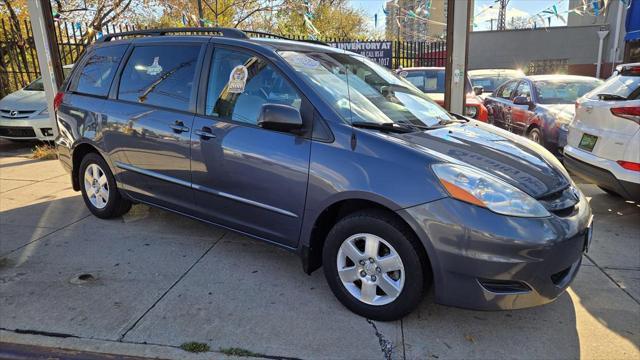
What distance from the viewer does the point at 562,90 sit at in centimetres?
797

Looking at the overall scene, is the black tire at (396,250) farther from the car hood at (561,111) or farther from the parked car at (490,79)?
the parked car at (490,79)

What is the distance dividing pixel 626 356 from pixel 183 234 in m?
3.55

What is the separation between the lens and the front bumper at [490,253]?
2.50 meters

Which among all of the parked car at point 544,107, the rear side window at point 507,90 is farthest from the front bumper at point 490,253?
the rear side window at point 507,90

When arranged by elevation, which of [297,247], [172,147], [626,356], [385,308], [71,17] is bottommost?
[626,356]

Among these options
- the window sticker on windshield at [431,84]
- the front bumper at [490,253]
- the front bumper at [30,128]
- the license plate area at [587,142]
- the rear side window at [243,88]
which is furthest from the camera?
the window sticker on windshield at [431,84]

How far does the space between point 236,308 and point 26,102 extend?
7.98 m

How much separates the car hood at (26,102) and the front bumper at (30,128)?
0.86 feet

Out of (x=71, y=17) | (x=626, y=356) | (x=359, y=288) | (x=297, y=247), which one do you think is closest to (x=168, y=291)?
(x=297, y=247)

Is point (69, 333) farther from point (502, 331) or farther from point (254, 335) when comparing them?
point (502, 331)

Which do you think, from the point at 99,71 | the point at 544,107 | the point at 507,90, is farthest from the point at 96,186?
the point at 507,90

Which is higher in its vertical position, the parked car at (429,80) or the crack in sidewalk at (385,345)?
the parked car at (429,80)

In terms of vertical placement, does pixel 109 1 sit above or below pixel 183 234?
above

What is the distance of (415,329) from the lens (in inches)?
114
